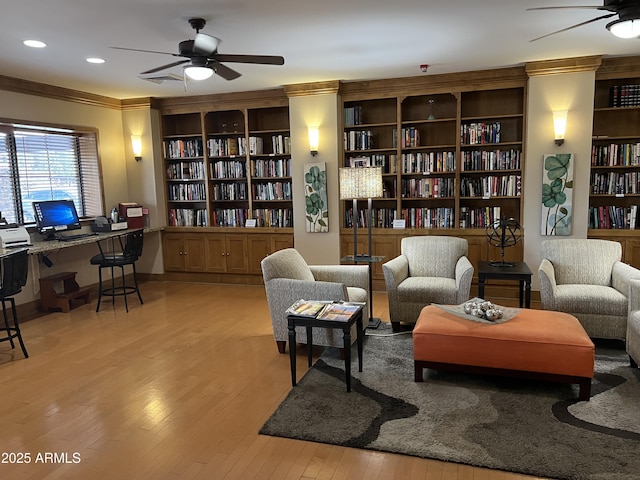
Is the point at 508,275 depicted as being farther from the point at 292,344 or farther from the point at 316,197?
the point at 316,197

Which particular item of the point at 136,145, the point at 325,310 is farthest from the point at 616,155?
the point at 136,145

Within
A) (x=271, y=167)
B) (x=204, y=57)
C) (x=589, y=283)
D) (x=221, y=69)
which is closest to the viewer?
(x=204, y=57)

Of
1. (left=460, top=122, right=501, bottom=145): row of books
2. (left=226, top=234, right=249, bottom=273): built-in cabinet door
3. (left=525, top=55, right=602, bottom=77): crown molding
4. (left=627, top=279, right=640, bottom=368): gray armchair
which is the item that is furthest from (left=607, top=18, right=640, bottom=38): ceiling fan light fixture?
(left=226, top=234, right=249, bottom=273): built-in cabinet door

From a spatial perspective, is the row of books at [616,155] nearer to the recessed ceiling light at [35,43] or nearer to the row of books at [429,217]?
the row of books at [429,217]

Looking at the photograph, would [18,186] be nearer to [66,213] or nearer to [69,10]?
[66,213]

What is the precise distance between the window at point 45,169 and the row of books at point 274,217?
6.84ft

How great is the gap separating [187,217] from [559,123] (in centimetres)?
482

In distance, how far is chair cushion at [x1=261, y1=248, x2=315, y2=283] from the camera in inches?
150

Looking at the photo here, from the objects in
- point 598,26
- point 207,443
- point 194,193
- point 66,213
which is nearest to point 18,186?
point 66,213

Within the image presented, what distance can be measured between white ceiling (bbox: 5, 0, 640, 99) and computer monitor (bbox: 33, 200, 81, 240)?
135cm

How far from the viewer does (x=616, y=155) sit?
5.21 metres

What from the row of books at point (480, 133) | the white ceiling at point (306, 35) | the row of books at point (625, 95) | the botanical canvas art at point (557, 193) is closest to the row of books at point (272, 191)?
the white ceiling at point (306, 35)

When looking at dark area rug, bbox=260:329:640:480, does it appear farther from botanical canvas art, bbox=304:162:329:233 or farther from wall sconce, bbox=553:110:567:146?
botanical canvas art, bbox=304:162:329:233

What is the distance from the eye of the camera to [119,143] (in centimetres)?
666
